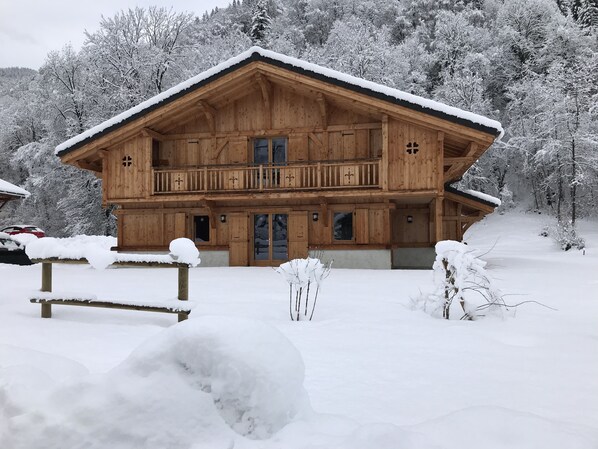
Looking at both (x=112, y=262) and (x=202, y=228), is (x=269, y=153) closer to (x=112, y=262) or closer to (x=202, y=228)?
(x=202, y=228)

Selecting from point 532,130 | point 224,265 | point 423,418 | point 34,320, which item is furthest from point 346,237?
point 532,130

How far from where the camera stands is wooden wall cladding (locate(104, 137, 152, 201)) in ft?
56.1

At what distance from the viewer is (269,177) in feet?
54.2

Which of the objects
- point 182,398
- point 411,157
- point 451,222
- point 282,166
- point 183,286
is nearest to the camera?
point 182,398

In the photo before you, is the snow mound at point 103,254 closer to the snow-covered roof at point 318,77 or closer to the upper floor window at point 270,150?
the snow-covered roof at point 318,77

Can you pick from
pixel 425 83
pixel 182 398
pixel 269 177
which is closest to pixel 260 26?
pixel 425 83

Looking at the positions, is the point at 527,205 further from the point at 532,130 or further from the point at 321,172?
the point at 321,172

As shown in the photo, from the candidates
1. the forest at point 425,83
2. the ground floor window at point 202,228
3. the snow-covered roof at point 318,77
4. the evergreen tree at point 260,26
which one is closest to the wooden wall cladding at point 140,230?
the ground floor window at point 202,228

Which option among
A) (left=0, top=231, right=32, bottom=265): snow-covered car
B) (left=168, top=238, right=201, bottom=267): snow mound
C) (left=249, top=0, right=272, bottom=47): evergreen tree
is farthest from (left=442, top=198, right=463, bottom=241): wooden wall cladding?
(left=249, top=0, right=272, bottom=47): evergreen tree

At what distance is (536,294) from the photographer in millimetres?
9023

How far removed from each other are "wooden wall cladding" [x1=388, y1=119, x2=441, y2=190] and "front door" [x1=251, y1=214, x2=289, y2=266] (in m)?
4.70

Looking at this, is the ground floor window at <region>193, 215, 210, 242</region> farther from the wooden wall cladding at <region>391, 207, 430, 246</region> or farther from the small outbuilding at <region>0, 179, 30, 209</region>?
the small outbuilding at <region>0, 179, 30, 209</region>

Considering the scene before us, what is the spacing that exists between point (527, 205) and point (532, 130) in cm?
619

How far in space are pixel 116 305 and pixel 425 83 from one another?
36.7 meters
